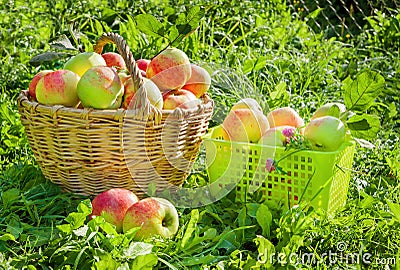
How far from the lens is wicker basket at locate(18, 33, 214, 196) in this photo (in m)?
2.22

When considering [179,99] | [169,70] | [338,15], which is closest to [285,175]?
[179,99]

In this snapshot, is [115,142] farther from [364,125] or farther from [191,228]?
[364,125]

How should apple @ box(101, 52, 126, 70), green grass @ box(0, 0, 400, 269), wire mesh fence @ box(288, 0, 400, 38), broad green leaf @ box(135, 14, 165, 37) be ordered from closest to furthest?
1. green grass @ box(0, 0, 400, 269)
2. broad green leaf @ box(135, 14, 165, 37)
3. apple @ box(101, 52, 126, 70)
4. wire mesh fence @ box(288, 0, 400, 38)

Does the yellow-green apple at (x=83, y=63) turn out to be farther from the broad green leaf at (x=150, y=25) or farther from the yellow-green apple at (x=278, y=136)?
the yellow-green apple at (x=278, y=136)

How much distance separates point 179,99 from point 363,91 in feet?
2.29

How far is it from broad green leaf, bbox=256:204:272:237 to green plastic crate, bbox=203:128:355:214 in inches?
7.0

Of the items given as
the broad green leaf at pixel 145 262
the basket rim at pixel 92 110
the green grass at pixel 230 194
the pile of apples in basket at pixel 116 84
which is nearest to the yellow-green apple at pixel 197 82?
the pile of apples in basket at pixel 116 84

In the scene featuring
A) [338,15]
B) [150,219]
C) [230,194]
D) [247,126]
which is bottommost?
[338,15]

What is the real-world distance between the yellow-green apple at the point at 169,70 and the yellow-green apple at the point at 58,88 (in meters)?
0.31

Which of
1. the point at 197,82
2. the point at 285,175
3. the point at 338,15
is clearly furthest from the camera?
the point at 338,15

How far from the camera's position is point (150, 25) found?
98.0 inches

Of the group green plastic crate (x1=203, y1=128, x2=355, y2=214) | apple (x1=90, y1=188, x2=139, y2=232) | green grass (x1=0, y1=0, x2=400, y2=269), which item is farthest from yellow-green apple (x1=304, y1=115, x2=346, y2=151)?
apple (x1=90, y1=188, x2=139, y2=232)

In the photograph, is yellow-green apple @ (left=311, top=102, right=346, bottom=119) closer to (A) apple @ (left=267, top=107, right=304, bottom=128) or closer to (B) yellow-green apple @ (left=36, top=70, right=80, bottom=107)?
(A) apple @ (left=267, top=107, right=304, bottom=128)

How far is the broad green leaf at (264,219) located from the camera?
6.98ft
